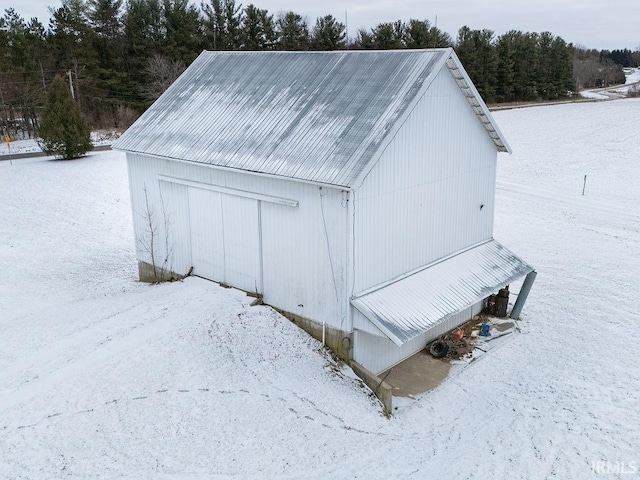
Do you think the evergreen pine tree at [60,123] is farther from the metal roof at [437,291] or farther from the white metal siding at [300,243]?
the metal roof at [437,291]

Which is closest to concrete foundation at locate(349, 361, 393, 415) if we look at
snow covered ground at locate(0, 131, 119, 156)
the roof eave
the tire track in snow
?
the roof eave

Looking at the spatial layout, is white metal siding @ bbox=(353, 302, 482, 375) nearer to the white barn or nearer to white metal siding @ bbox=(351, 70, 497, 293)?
the white barn

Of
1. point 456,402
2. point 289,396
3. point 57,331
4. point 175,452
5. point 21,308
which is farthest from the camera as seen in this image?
point 21,308

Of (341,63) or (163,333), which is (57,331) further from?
(341,63)

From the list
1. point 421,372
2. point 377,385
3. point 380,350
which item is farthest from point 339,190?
point 421,372

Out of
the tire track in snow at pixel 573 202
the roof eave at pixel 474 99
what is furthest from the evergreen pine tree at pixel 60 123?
the roof eave at pixel 474 99

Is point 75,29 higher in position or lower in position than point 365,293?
higher

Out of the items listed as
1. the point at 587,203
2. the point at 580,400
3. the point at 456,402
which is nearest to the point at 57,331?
the point at 456,402
